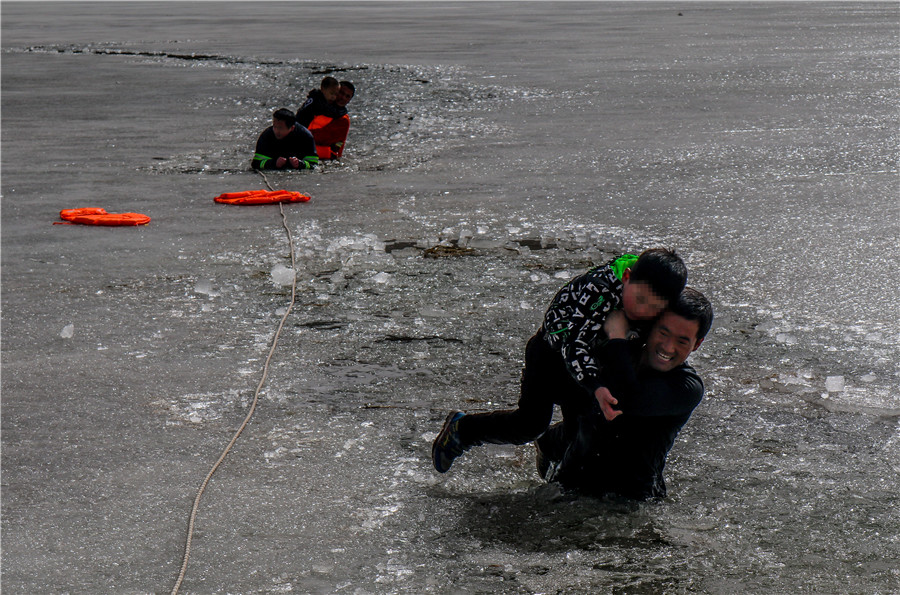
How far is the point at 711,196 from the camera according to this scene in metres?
8.62

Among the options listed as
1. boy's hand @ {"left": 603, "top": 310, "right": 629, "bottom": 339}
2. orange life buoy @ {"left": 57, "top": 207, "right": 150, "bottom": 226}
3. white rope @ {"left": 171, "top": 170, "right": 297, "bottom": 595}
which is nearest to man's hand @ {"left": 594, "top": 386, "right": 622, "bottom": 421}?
boy's hand @ {"left": 603, "top": 310, "right": 629, "bottom": 339}

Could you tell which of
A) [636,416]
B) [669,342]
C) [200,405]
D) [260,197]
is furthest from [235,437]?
[260,197]

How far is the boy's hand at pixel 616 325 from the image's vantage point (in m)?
3.50

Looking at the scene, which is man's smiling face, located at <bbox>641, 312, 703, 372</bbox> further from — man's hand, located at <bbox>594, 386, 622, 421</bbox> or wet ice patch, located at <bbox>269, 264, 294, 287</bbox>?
wet ice patch, located at <bbox>269, 264, 294, 287</bbox>

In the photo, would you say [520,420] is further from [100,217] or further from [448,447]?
[100,217]

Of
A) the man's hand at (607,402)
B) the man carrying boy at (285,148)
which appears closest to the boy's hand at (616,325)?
the man's hand at (607,402)

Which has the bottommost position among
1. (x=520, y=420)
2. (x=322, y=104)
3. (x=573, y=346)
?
(x=520, y=420)

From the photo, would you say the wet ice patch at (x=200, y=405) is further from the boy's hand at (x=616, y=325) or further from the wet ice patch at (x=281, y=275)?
the boy's hand at (x=616, y=325)

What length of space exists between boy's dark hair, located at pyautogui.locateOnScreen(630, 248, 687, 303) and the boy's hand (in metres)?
0.18

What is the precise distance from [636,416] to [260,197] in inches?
229

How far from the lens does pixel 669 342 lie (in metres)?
3.50

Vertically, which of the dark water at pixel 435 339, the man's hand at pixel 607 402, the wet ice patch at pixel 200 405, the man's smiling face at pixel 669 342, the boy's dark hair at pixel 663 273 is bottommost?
the wet ice patch at pixel 200 405

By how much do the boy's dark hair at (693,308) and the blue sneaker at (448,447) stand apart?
1078 millimetres

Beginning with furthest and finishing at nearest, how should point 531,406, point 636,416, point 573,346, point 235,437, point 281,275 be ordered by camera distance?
point 281,275 → point 235,437 → point 531,406 → point 636,416 → point 573,346
